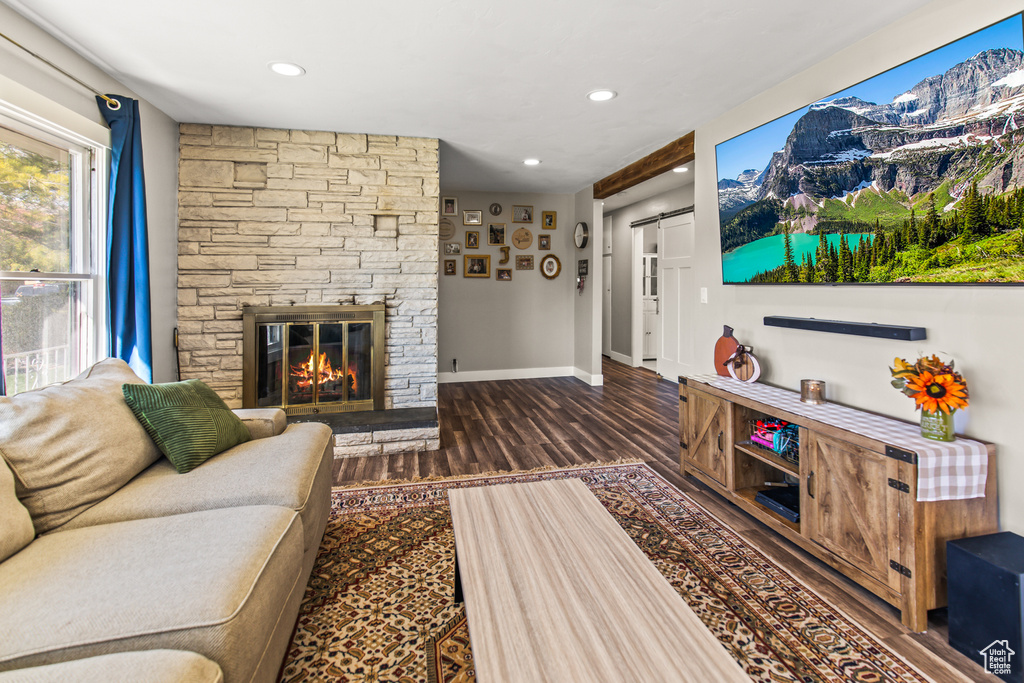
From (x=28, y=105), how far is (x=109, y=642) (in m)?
2.39

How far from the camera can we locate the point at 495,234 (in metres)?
6.05

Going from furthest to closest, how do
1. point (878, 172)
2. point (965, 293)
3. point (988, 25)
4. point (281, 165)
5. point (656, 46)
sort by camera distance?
point (281, 165), point (656, 46), point (878, 172), point (965, 293), point (988, 25)

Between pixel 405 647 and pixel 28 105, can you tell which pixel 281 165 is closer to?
pixel 28 105

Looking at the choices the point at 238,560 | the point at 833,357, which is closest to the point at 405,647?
the point at 238,560

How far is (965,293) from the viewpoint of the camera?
1903 mm

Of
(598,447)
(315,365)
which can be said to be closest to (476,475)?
(598,447)

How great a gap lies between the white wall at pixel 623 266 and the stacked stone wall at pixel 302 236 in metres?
3.73

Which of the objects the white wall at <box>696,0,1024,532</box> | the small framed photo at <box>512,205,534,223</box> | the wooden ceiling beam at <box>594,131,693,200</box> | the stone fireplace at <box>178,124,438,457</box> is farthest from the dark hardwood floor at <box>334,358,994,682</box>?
the wooden ceiling beam at <box>594,131,693,200</box>

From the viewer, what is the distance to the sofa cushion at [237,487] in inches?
63.7

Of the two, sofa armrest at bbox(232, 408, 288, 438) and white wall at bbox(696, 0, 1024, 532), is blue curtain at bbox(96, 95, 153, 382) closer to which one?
sofa armrest at bbox(232, 408, 288, 438)

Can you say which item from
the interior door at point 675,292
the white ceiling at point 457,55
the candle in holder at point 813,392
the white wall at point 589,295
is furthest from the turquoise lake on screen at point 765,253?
the interior door at point 675,292

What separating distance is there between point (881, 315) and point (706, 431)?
104 centimetres

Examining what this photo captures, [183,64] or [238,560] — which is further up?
[183,64]

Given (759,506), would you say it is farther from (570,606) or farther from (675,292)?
(675,292)
